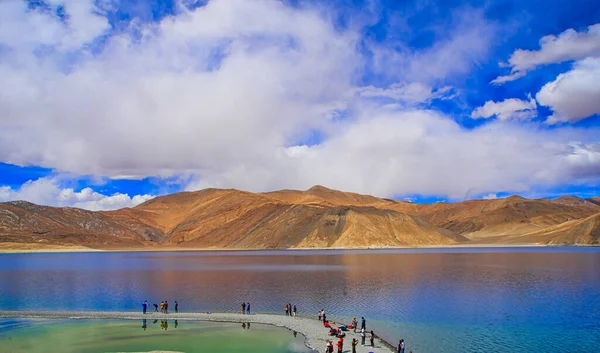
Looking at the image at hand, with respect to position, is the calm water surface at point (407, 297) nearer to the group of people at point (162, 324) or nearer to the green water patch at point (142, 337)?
the group of people at point (162, 324)

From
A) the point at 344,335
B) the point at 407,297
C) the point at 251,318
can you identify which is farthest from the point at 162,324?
the point at 407,297

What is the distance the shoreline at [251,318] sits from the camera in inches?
1400

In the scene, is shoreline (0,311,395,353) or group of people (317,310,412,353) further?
shoreline (0,311,395,353)

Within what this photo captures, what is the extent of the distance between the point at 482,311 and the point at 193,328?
2581 centimetres

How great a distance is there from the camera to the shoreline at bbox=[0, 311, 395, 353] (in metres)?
35.6

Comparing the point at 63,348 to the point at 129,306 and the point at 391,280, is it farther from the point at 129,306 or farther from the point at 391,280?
the point at 391,280

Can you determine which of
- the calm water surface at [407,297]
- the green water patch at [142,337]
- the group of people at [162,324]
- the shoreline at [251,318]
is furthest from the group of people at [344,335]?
the group of people at [162,324]

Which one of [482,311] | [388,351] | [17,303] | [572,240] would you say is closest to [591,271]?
[482,311]

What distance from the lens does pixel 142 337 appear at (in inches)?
1548

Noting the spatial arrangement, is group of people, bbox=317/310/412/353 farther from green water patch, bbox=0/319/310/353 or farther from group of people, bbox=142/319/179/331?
group of people, bbox=142/319/179/331

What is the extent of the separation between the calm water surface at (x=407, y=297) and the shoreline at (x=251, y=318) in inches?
125

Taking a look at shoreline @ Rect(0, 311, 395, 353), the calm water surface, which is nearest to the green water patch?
shoreline @ Rect(0, 311, 395, 353)

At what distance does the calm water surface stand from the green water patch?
7.76 meters

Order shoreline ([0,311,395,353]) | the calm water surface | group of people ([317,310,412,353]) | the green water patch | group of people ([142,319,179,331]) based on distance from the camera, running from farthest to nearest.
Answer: group of people ([142,319,179,331]), the calm water surface, shoreline ([0,311,395,353]), the green water patch, group of people ([317,310,412,353])
